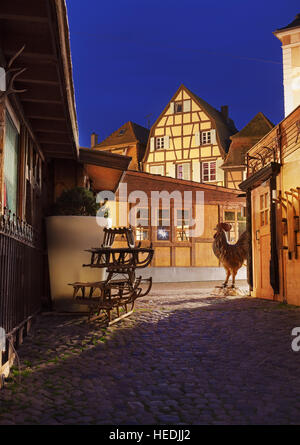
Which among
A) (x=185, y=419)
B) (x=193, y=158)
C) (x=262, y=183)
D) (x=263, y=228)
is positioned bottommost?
(x=185, y=419)

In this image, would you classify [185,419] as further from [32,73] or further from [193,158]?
[193,158]

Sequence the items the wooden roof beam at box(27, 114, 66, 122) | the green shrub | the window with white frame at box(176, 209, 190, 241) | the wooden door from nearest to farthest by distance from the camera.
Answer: the wooden roof beam at box(27, 114, 66, 122) → the green shrub → the wooden door → the window with white frame at box(176, 209, 190, 241)

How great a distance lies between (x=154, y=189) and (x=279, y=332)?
44.2ft

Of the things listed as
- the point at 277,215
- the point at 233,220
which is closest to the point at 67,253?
the point at 277,215

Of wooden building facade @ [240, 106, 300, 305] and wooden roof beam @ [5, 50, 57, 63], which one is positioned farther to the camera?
wooden building facade @ [240, 106, 300, 305]

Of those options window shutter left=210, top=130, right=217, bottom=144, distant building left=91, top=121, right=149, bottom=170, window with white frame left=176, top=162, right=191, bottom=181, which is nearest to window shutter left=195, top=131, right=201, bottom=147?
window shutter left=210, top=130, right=217, bottom=144

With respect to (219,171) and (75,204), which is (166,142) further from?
(75,204)

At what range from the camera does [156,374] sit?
395cm

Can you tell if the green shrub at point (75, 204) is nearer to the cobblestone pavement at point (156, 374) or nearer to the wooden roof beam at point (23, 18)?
the cobblestone pavement at point (156, 374)

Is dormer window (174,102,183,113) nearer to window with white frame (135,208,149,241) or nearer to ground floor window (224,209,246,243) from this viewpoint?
ground floor window (224,209,246,243)

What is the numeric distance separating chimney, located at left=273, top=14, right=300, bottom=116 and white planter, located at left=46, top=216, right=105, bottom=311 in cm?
1340

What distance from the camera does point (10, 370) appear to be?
13.2 ft

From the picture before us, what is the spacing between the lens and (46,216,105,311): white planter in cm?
751

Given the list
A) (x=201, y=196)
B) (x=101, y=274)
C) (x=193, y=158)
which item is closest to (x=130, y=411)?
(x=101, y=274)
